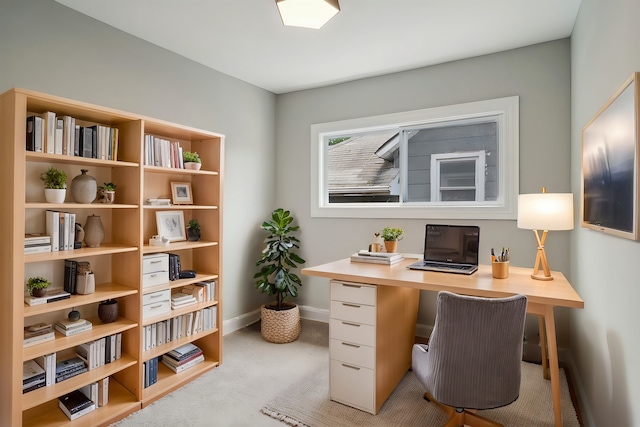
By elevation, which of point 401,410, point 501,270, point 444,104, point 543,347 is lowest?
point 401,410

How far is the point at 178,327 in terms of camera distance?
8.96 feet

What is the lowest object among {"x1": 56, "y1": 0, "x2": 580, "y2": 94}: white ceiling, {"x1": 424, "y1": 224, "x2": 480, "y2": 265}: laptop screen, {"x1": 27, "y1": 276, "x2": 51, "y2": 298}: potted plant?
{"x1": 27, "y1": 276, "x2": 51, "y2": 298}: potted plant

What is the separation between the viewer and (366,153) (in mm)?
3871

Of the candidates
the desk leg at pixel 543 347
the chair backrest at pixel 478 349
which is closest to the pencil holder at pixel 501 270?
the chair backrest at pixel 478 349

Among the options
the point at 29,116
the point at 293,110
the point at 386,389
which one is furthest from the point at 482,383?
the point at 293,110

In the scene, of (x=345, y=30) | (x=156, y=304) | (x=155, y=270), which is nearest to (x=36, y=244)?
(x=155, y=270)

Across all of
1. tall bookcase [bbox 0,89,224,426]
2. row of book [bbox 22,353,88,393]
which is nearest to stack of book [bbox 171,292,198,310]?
tall bookcase [bbox 0,89,224,426]

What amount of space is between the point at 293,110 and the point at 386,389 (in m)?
3.06

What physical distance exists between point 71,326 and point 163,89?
193cm

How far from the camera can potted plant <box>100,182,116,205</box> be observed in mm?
2340

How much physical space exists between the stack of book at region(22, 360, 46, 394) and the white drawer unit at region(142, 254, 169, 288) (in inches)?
27.5

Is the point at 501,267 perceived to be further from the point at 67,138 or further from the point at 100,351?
the point at 67,138

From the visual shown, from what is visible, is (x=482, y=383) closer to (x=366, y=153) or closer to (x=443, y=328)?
(x=443, y=328)

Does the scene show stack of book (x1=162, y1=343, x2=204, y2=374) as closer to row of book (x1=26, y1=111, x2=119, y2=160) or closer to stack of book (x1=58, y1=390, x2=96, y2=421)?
stack of book (x1=58, y1=390, x2=96, y2=421)
